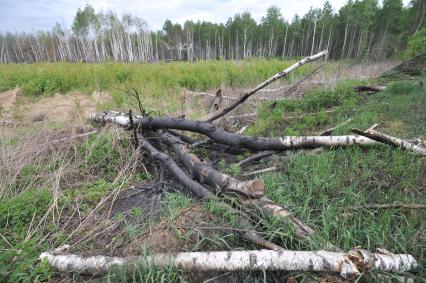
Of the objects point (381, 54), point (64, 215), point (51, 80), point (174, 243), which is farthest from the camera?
point (381, 54)

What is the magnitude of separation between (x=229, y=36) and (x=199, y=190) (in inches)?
1965

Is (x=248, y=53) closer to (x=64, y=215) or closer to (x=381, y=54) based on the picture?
(x=381, y=54)

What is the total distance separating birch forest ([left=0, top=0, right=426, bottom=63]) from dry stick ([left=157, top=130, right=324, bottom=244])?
114ft

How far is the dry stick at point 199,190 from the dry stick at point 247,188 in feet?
0.39

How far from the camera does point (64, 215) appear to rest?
258 cm

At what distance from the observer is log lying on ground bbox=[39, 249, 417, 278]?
146 cm

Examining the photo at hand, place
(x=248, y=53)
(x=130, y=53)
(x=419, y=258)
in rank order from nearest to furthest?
1. (x=419, y=258)
2. (x=130, y=53)
3. (x=248, y=53)

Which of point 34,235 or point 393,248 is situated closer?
point 393,248

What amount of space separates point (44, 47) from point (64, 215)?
5804 centimetres

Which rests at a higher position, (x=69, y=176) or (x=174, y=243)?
(x=174, y=243)

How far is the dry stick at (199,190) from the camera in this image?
174 centimetres

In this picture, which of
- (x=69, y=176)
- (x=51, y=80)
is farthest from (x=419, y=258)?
(x=51, y=80)

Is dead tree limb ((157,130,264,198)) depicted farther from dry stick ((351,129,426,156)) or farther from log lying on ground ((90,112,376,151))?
dry stick ((351,129,426,156))

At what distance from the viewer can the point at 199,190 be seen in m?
2.56
